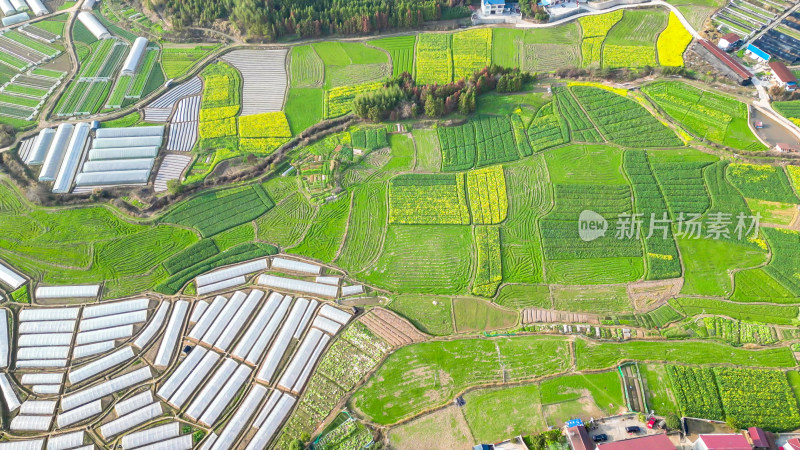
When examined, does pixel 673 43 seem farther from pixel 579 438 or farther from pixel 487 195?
pixel 579 438

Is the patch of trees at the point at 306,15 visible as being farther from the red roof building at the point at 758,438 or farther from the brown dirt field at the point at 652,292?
the red roof building at the point at 758,438

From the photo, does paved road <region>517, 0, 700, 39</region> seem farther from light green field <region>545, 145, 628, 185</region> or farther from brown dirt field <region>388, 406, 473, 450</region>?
brown dirt field <region>388, 406, 473, 450</region>

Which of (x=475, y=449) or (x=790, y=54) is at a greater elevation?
(x=790, y=54)

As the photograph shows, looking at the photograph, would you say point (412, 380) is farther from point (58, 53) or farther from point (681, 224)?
point (58, 53)

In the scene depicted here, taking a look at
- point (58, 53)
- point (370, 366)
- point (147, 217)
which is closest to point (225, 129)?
point (147, 217)

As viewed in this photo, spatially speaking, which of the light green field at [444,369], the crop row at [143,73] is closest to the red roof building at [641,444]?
the light green field at [444,369]

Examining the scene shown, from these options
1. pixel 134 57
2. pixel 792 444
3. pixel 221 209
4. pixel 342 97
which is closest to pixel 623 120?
pixel 342 97

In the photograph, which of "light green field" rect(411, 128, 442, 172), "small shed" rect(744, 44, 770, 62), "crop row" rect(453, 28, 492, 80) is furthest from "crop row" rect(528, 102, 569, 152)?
"small shed" rect(744, 44, 770, 62)
